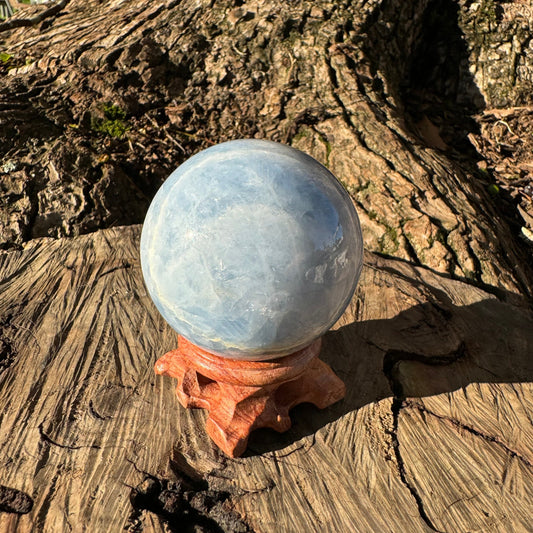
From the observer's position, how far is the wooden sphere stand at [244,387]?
2.08 meters

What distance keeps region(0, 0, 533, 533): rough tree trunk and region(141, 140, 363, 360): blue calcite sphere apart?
47cm

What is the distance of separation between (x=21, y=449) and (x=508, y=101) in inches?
184

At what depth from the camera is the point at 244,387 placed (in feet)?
7.06

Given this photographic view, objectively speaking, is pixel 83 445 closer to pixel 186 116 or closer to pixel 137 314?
pixel 137 314

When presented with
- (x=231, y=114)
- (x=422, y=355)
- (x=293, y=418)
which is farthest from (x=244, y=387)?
(x=231, y=114)

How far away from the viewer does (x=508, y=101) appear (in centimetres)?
505

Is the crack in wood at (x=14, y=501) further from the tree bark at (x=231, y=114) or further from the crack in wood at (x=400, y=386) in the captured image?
the tree bark at (x=231, y=114)

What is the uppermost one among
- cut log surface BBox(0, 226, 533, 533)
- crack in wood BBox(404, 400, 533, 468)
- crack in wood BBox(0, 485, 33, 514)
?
crack in wood BBox(0, 485, 33, 514)

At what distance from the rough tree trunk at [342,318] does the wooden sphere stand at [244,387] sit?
0.06m

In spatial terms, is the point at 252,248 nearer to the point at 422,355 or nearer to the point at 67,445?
the point at 67,445

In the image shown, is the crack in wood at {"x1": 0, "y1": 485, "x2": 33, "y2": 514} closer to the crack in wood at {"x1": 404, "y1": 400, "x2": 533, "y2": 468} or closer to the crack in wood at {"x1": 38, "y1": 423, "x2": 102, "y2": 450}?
the crack in wood at {"x1": 38, "y1": 423, "x2": 102, "y2": 450}

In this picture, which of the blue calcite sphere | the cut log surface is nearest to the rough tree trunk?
the cut log surface

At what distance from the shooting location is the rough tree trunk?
1.91 meters

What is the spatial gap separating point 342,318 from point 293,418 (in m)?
0.59
